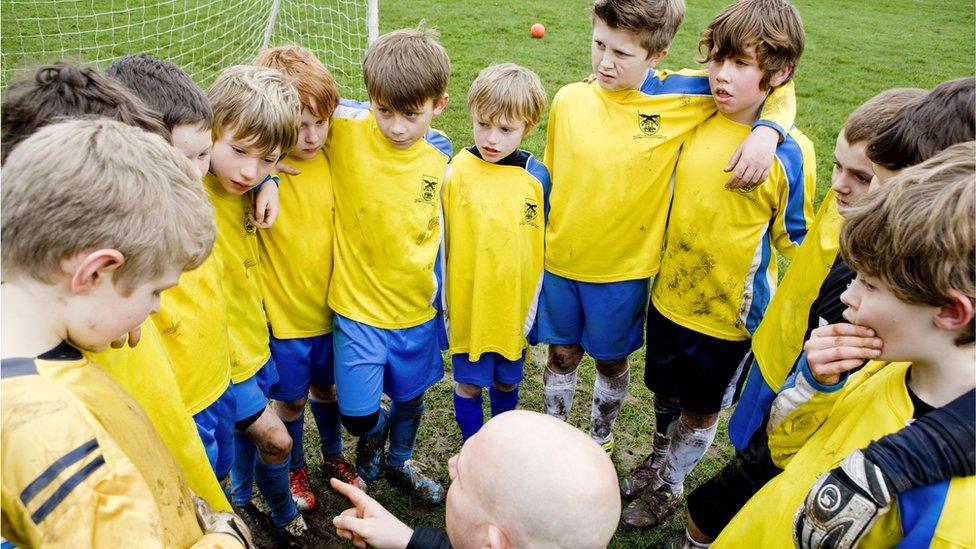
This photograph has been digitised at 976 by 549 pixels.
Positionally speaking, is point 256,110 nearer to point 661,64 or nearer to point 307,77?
point 307,77

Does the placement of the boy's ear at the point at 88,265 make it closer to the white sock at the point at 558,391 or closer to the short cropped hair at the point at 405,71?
the short cropped hair at the point at 405,71

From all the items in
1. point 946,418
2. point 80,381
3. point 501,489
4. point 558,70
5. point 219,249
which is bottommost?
point 558,70

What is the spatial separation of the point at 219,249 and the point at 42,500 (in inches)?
52.0

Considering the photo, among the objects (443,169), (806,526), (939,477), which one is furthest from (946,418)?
(443,169)

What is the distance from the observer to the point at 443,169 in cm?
278

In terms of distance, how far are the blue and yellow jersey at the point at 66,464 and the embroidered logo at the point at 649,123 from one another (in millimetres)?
2157

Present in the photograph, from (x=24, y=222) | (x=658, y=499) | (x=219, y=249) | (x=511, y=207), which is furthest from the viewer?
(x=658, y=499)

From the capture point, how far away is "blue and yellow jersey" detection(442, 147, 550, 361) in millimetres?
2775

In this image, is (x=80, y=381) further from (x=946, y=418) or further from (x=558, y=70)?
(x=558, y=70)

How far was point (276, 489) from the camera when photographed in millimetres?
2770

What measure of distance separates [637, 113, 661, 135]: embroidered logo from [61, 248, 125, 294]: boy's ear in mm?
2077

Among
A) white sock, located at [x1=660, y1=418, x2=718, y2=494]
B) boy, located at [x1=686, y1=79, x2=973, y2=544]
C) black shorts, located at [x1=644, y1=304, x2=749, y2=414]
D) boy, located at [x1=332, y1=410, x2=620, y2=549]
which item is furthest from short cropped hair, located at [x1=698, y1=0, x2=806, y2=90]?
boy, located at [x1=332, y1=410, x2=620, y2=549]

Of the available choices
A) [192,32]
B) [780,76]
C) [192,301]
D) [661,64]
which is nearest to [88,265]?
[192,301]

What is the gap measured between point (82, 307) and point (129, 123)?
636 millimetres
